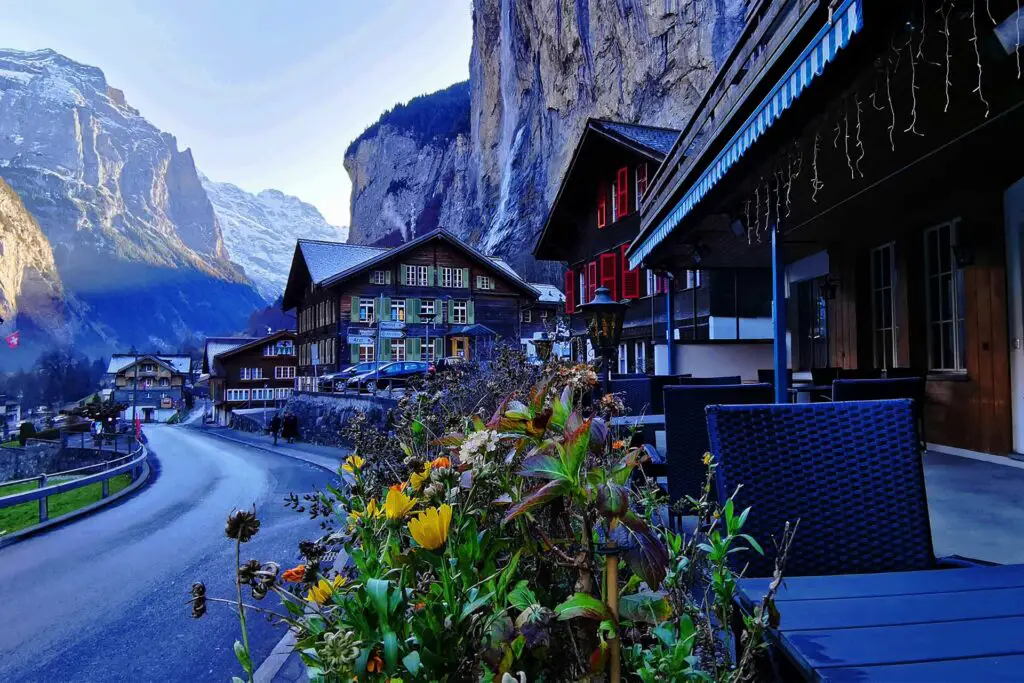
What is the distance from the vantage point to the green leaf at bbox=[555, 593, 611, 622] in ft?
2.97

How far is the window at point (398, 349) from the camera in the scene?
29562mm

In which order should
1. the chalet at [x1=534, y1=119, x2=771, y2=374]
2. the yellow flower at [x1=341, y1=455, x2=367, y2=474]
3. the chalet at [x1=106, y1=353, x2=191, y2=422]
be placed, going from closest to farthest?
the yellow flower at [x1=341, y1=455, x2=367, y2=474] < the chalet at [x1=534, y1=119, x2=771, y2=374] < the chalet at [x1=106, y1=353, x2=191, y2=422]

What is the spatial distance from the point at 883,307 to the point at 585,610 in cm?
725

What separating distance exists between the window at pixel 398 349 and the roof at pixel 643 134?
56.8 feet

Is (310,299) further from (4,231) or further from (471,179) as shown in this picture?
(4,231)

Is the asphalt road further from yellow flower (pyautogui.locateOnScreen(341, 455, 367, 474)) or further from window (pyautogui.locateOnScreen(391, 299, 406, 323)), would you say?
window (pyautogui.locateOnScreen(391, 299, 406, 323))

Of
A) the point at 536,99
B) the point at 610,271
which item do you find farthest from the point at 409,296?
the point at 536,99

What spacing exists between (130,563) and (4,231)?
486 ft

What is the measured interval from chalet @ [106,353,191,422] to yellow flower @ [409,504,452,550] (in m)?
71.8

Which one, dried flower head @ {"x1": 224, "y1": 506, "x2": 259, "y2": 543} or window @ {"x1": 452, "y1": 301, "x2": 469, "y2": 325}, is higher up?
window @ {"x1": 452, "y1": 301, "x2": 469, "y2": 325}

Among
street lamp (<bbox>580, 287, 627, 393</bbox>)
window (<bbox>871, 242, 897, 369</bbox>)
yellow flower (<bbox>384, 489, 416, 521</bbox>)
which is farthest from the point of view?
street lamp (<bbox>580, 287, 627, 393</bbox>)

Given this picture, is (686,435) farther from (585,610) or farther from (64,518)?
(64,518)

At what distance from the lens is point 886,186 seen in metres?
5.18

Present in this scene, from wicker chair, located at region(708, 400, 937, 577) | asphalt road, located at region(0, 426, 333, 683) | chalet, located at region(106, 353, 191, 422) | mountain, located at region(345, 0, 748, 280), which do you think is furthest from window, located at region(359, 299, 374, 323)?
chalet, located at region(106, 353, 191, 422)
